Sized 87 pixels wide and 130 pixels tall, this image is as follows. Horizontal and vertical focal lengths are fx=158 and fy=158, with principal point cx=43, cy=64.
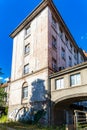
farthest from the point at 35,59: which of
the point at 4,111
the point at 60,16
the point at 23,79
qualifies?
the point at 4,111

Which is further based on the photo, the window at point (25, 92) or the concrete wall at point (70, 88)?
the window at point (25, 92)

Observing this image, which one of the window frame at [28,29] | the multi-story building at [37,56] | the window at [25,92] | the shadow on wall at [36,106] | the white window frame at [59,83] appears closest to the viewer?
the white window frame at [59,83]

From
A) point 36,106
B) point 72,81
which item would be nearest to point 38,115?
point 36,106

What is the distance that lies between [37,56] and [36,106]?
7.53 meters

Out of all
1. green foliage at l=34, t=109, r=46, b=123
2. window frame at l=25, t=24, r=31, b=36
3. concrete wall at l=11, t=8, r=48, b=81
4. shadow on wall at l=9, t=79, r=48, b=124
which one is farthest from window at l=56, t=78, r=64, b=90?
window frame at l=25, t=24, r=31, b=36

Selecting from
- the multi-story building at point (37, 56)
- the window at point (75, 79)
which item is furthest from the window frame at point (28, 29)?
the window at point (75, 79)

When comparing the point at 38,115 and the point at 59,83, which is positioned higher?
the point at 59,83

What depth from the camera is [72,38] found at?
111ft

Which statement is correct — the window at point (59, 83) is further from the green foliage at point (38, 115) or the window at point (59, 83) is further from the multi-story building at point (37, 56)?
the green foliage at point (38, 115)

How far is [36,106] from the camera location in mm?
21641

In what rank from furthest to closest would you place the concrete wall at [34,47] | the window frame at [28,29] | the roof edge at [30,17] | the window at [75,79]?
the window frame at [28,29] < the roof edge at [30,17] < the concrete wall at [34,47] < the window at [75,79]

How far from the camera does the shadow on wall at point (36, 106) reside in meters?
20.4

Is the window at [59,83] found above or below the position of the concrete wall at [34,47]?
below

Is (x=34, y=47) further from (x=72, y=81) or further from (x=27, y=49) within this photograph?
(x=72, y=81)
